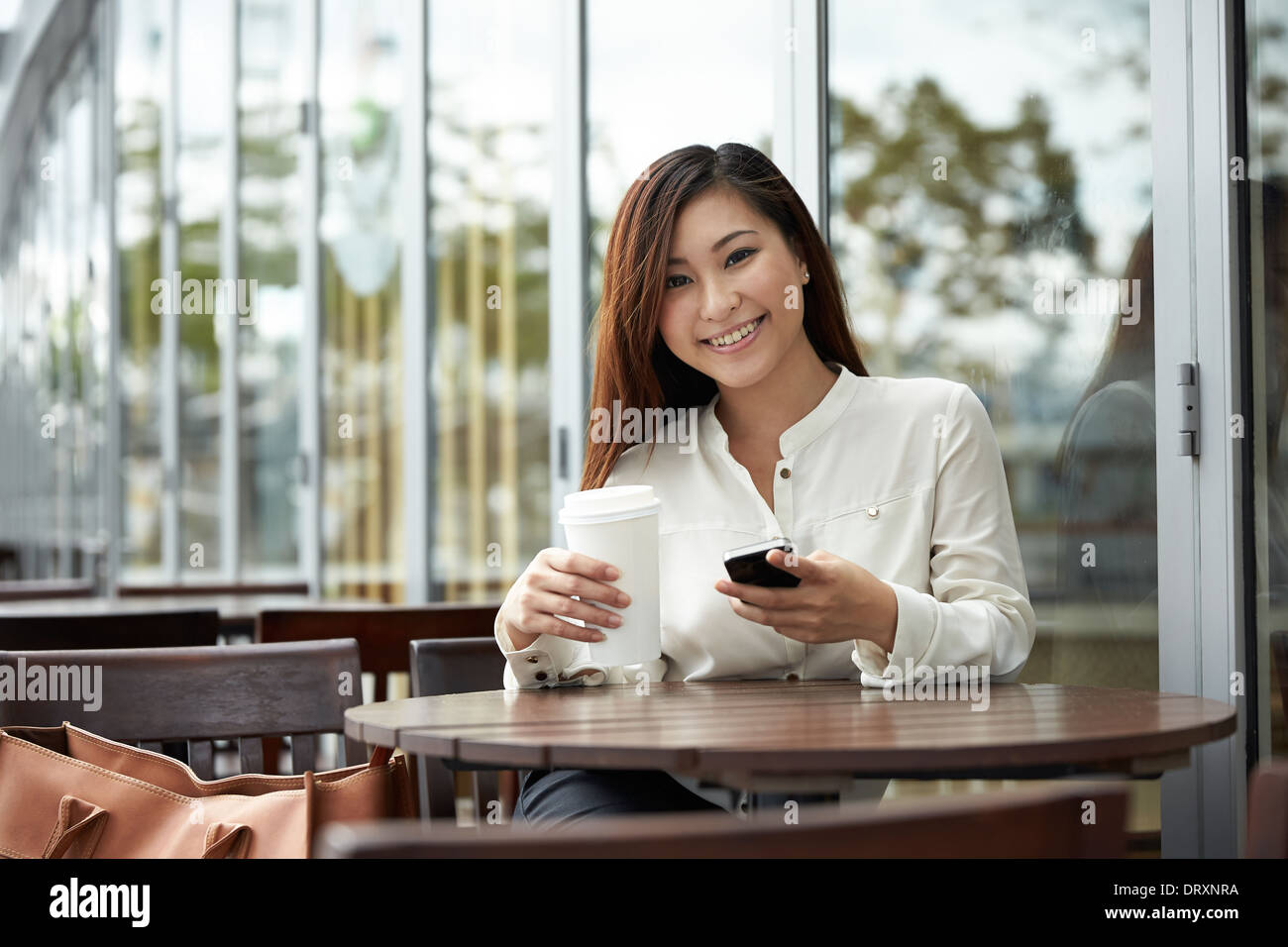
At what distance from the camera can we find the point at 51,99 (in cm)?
813

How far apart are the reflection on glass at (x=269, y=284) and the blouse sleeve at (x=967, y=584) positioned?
157 inches

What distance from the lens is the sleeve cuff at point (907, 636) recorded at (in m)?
1.42

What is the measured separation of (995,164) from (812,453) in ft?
2.60

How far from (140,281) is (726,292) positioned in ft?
16.2

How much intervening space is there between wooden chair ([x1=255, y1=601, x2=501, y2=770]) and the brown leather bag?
0.62m

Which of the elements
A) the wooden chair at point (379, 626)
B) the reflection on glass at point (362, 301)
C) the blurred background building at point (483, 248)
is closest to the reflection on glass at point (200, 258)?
the blurred background building at point (483, 248)

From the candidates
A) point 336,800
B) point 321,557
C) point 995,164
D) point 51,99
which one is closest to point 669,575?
point 336,800

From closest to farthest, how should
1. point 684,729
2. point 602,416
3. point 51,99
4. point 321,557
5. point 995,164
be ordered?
point 684,729, point 602,416, point 995,164, point 321,557, point 51,99

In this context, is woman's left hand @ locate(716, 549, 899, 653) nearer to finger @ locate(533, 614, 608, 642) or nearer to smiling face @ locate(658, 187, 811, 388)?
finger @ locate(533, 614, 608, 642)

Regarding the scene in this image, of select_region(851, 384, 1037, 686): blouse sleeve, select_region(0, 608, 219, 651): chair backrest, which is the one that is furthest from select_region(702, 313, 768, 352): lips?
select_region(0, 608, 219, 651): chair backrest

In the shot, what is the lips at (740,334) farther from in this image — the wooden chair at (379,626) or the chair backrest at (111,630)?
the chair backrest at (111,630)

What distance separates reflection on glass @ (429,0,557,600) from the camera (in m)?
4.07

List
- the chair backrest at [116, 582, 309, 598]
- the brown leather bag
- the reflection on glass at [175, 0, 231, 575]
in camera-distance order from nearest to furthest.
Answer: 1. the brown leather bag
2. the chair backrest at [116, 582, 309, 598]
3. the reflection on glass at [175, 0, 231, 575]

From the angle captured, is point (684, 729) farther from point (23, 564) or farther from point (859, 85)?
point (23, 564)
